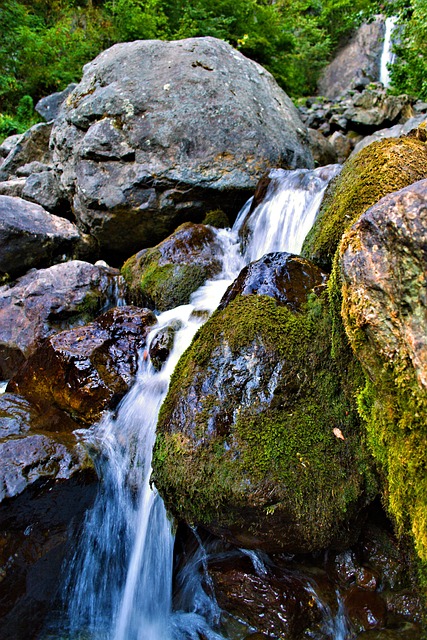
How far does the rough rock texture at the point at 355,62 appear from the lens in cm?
1512

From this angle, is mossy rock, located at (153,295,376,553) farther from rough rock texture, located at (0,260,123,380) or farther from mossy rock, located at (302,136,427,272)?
rough rock texture, located at (0,260,123,380)

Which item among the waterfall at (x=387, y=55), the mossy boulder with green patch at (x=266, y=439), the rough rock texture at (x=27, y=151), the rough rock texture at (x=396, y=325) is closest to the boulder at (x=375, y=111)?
the waterfall at (x=387, y=55)

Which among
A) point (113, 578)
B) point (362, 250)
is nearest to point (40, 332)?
point (113, 578)

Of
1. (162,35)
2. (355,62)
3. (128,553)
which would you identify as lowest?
(128,553)

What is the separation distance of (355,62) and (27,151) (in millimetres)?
11838

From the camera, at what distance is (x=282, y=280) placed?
3.20 metres

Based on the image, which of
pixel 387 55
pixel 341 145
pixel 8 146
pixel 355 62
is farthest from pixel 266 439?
pixel 355 62

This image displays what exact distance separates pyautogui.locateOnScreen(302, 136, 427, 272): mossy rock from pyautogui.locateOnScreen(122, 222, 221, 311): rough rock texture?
5.71 ft

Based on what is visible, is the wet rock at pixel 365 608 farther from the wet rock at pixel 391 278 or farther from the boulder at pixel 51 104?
the boulder at pixel 51 104

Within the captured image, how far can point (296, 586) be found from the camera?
2.57m

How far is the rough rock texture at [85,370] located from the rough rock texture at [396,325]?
2.30 meters

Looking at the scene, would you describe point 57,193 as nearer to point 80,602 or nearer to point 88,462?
point 88,462

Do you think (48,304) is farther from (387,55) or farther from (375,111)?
(387,55)

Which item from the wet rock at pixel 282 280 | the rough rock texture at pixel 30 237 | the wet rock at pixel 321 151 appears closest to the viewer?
the wet rock at pixel 282 280
